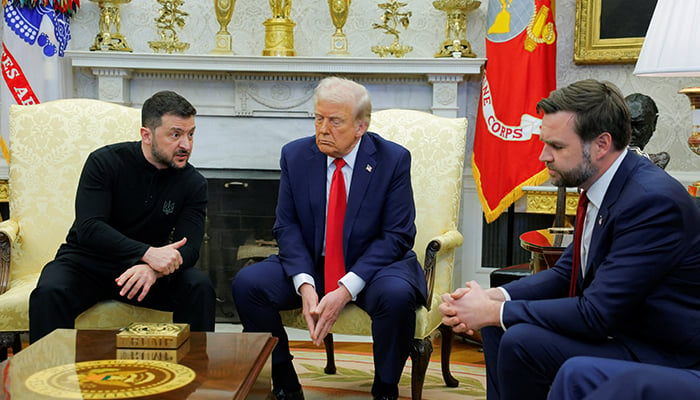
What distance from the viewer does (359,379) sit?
3291 mm

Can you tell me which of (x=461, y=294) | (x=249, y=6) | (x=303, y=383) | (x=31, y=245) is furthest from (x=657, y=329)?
(x=249, y=6)

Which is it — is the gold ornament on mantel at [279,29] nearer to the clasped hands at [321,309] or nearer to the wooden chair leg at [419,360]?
the clasped hands at [321,309]

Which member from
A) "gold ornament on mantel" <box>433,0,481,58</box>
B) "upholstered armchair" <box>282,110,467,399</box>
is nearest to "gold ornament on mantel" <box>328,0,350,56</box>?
"gold ornament on mantel" <box>433,0,481,58</box>

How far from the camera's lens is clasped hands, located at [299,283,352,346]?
256 centimetres

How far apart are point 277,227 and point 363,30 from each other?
1.85 meters

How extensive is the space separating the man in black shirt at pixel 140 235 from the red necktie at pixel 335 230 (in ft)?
1.41

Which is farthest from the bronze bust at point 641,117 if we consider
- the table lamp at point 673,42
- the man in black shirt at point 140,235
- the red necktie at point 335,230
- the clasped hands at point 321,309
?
the man in black shirt at point 140,235

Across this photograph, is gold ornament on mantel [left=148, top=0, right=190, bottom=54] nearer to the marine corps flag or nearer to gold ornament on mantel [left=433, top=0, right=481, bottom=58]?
gold ornament on mantel [left=433, top=0, right=481, bottom=58]

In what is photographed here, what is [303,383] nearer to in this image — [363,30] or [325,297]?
[325,297]

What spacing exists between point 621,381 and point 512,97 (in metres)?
2.58

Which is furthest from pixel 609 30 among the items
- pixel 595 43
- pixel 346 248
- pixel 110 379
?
pixel 110 379

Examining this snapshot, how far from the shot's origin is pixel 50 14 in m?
4.10

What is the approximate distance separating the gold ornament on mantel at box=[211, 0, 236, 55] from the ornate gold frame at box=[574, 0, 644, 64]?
1.84 metres

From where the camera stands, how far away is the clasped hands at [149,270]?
102 inches
